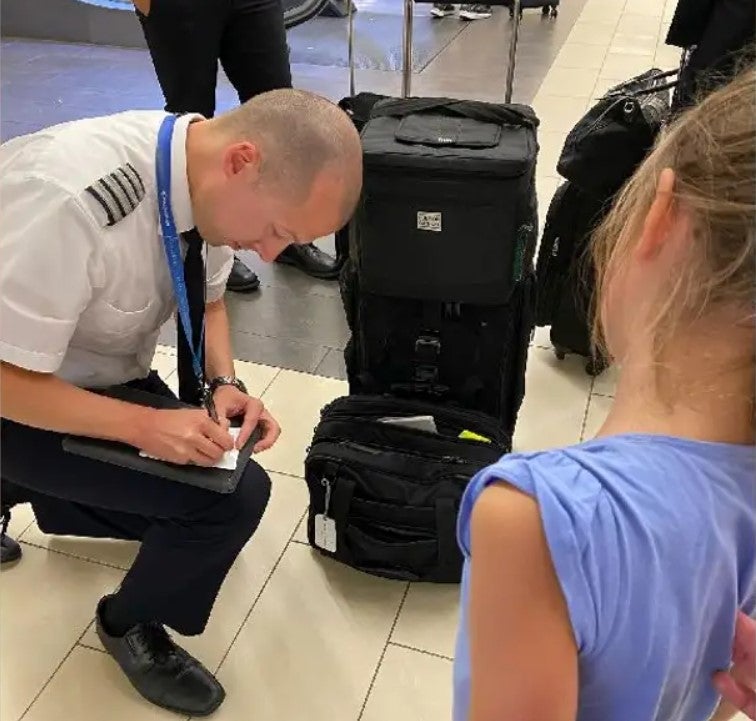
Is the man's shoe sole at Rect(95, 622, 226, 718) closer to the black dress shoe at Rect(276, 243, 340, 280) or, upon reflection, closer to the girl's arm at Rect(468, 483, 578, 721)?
the girl's arm at Rect(468, 483, 578, 721)

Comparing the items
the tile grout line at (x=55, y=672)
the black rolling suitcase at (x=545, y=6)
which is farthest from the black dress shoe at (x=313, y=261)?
the black rolling suitcase at (x=545, y=6)

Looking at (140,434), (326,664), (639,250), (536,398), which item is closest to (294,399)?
(536,398)

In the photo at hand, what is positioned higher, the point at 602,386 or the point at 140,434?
the point at 140,434

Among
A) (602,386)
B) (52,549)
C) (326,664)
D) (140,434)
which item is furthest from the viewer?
(602,386)

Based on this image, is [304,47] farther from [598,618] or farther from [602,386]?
[598,618]

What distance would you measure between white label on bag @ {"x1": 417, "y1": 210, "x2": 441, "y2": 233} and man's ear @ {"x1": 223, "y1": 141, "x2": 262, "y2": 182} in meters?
0.48

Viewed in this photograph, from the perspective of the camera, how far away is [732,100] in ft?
2.15

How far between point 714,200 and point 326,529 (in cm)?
129

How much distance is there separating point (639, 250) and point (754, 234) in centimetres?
10

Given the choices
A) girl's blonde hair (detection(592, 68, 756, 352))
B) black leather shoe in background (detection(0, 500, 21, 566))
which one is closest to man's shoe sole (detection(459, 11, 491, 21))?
black leather shoe in background (detection(0, 500, 21, 566))

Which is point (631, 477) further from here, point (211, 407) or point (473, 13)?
point (473, 13)

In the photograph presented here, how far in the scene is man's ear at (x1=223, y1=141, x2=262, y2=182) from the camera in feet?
4.18

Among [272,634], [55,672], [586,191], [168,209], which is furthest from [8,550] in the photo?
[586,191]

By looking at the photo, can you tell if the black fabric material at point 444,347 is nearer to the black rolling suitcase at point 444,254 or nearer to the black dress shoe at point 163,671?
the black rolling suitcase at point 444,254
